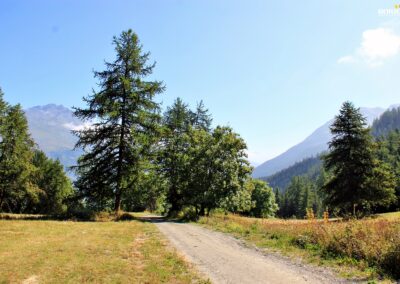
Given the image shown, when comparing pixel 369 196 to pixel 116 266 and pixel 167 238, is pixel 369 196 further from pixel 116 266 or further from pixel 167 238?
pixel 116 266

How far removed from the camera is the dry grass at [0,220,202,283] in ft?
28.8

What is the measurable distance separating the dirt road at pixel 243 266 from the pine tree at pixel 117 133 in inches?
580

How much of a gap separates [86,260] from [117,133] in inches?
748

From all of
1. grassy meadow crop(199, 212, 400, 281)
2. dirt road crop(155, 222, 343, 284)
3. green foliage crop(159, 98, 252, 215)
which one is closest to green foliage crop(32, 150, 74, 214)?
green foliage crop(159, 98, 252, 215)

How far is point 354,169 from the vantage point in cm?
3806

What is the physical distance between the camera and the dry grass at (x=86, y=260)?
8789mm

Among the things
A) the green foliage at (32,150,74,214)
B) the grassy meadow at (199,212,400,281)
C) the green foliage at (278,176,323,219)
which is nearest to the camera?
the grassy meadow at (199,212,400,281)

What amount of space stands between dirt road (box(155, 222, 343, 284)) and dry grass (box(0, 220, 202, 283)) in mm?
730

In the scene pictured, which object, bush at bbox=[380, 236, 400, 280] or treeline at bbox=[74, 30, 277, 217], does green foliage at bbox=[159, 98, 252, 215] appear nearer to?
treeline at bbox=[74, 30, 277, 217]

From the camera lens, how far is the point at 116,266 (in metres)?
10.0

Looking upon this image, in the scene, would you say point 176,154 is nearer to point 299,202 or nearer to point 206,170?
point 206,170

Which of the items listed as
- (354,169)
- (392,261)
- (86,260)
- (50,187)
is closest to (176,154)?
(354,169)

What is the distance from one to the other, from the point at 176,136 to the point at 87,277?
111 feet

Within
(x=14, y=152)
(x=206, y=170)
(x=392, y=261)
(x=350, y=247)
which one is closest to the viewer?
(x=392, y=261)
